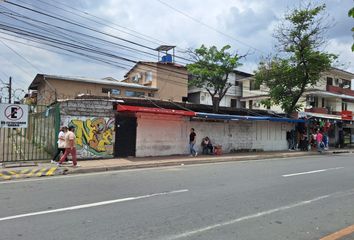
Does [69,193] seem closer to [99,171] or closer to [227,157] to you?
[99,171]

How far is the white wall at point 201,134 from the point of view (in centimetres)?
1995

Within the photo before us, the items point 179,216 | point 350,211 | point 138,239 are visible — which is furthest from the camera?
Answer: point 350,211

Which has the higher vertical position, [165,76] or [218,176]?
[165,76]

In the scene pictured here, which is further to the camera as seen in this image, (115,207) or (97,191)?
(97,191)

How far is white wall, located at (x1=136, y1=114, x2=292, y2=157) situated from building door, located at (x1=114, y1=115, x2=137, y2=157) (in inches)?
13.1

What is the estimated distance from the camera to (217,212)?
287 inches

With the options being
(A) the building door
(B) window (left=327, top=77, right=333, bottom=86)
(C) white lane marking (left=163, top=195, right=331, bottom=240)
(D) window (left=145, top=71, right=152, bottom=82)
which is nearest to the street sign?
(A) the building door

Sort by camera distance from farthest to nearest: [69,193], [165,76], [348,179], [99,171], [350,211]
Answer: [165,76] → [99,171] → [348,179] → [69,193] → [350,211]

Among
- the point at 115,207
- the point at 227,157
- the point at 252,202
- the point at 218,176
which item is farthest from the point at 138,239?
the point at 227,157

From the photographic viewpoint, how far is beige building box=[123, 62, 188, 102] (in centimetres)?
4128

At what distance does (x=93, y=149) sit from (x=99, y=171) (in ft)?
11.0

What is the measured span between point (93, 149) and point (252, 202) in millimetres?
11103

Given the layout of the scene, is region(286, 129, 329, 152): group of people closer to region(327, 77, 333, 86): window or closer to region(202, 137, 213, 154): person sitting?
region(202, 137, 213, 154): person sitting

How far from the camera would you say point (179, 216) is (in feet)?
22.7
